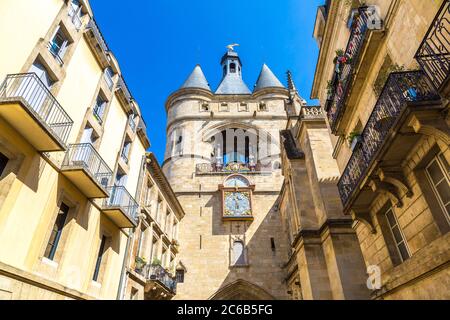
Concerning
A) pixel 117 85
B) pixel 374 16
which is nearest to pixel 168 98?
pixel 117 85

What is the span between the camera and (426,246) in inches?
178

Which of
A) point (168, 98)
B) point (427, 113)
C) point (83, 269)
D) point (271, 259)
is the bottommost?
point (83, 269)

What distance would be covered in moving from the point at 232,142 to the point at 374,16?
23009mm

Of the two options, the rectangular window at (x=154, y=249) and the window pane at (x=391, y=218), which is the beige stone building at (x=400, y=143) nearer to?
the window pane at (x=391, y=218)

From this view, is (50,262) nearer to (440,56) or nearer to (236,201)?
(440,56)

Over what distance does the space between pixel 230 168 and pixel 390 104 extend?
19.9 metres

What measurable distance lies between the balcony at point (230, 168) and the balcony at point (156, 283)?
10.2 m

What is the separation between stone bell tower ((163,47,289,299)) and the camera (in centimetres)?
1938

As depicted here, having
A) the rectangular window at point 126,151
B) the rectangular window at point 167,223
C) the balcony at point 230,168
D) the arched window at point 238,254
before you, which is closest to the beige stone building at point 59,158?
the rectangular window at point 126,151

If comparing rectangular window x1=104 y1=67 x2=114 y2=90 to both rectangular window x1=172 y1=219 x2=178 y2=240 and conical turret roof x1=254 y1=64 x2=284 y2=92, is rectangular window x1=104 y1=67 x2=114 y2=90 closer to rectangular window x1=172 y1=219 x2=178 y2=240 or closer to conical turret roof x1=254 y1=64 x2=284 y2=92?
rectangular window x1=172 y1=219 x2=178 y2=240

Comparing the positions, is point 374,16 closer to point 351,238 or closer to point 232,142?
point 351,238

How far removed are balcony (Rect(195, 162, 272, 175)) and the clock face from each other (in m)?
2.33

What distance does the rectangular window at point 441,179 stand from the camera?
180 inches

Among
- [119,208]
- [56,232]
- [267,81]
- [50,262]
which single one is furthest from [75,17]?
[267,81]
